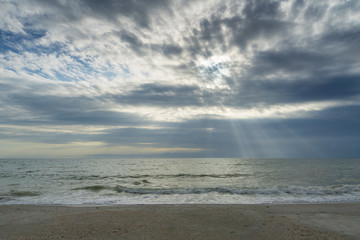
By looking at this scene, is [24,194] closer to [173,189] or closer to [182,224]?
[173,189]

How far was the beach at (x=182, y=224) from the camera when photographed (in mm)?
7309

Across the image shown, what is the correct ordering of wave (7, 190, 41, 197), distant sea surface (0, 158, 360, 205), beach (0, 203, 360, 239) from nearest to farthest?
1. beach (0, 203, 360, 239)
2. distant sea surface (0, 158, 360, 205)
3. wave (7, 190, 41, 197)

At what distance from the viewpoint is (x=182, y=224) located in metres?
8.55

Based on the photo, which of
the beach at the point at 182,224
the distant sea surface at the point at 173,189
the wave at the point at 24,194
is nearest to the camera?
the beach at the point at 182,224

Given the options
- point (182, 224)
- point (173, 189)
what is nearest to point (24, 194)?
point (173, 189)

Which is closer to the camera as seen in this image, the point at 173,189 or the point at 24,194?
the point at 24,194

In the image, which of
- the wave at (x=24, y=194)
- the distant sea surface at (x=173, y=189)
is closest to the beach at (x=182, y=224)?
the distant sea surface at (x=173, y=189)

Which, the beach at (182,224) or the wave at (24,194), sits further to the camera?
the wave at (24,194)

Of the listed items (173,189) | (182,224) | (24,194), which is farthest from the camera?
(173,189)

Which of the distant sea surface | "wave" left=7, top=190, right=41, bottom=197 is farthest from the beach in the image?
"wave" left=7, top=190, right=41, bottom=197

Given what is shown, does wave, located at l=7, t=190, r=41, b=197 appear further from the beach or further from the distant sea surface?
the beach

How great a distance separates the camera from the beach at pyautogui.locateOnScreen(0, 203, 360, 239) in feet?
24.0

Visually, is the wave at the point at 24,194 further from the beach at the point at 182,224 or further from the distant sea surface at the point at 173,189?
the beach at the point at 182,224

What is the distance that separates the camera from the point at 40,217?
33.2 ft
